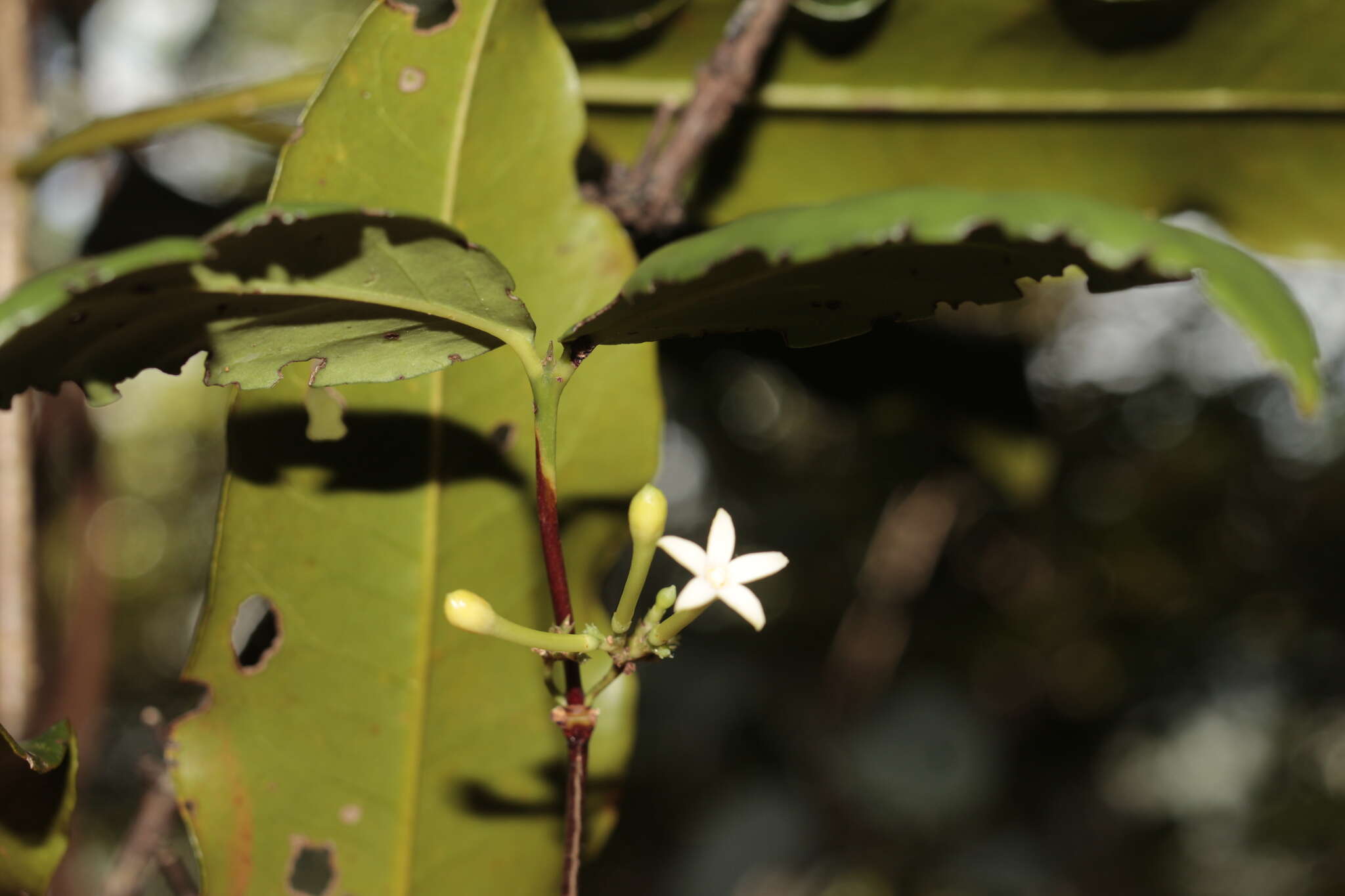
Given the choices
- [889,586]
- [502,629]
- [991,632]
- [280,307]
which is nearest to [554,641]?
[502,629]

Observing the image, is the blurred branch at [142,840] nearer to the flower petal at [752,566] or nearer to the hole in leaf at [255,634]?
the hole in leaf at [255,634]

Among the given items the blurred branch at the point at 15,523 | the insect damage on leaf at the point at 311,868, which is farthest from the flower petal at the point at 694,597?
the blurred branch at the point at 15,523

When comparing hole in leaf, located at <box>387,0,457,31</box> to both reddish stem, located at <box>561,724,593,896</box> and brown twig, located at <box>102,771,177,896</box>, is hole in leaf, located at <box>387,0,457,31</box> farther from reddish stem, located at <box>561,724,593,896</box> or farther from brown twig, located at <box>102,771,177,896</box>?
brown twig, located at <box>102,771,177,896</box>

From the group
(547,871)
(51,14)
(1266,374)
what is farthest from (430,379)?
(1266,374)

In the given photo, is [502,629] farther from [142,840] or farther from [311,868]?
[142,840]

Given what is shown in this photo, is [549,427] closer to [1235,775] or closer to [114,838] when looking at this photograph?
[1235,775]

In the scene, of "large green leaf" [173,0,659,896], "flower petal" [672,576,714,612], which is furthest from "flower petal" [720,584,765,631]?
"large green leaf" [173,0,659,896]

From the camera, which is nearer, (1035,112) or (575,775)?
(575,775)
